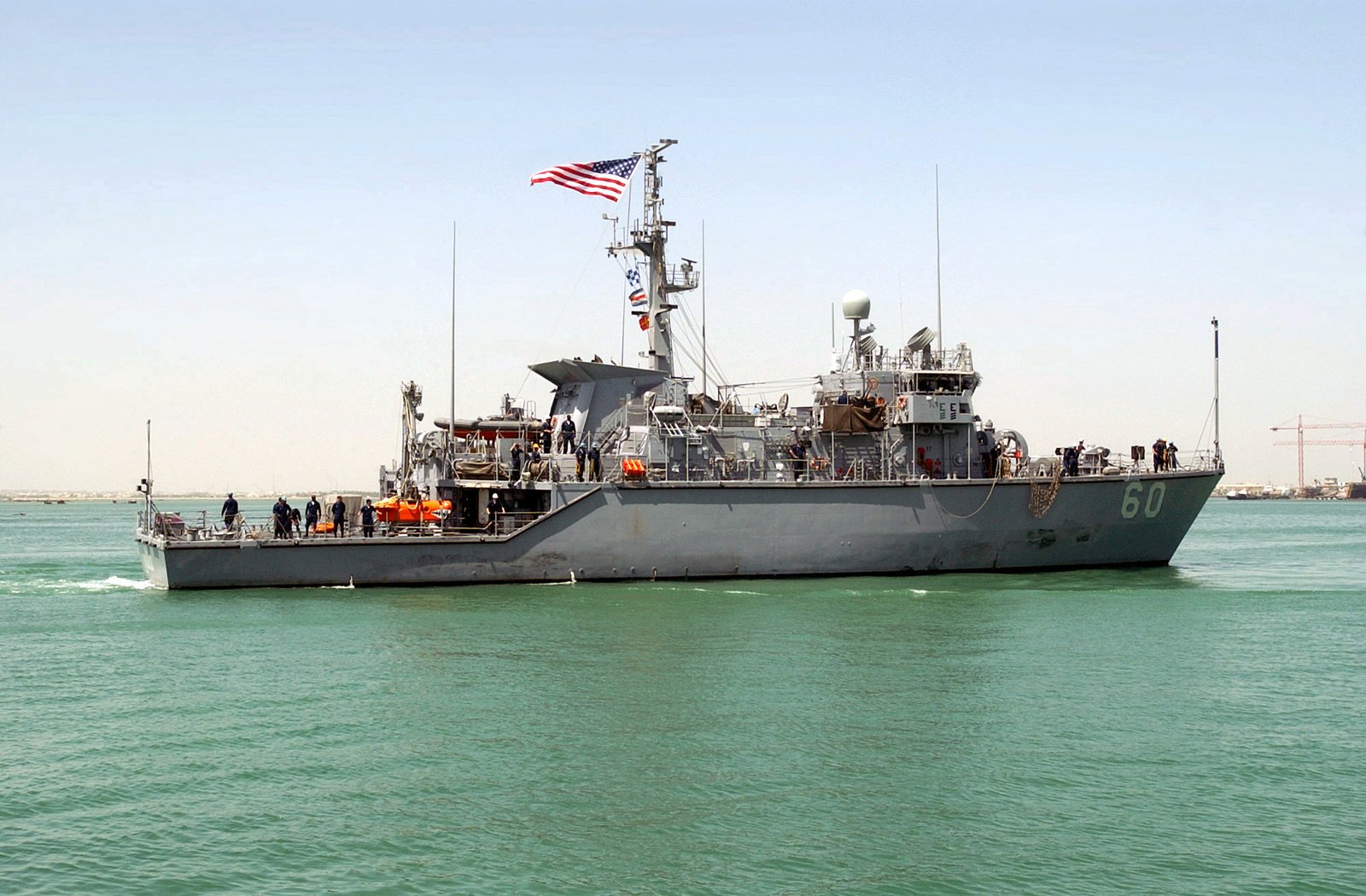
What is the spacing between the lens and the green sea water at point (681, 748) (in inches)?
414

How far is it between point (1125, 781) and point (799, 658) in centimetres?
700

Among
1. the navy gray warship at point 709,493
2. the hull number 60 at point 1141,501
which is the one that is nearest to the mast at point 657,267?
the navy gray warship at point 709,493

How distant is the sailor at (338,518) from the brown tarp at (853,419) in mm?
11741

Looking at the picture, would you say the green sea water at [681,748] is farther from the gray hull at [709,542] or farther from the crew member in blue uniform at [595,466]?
the crew member in blue uniform at [595,466]

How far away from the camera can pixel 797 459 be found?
94.3 ft

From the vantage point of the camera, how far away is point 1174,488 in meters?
30.3

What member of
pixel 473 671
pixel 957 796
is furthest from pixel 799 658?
pixel 957 796

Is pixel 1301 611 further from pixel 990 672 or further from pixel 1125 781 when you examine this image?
pixel 1125 781

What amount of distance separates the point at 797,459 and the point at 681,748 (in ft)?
50.4

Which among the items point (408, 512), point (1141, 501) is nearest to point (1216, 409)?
point (1141, 501)

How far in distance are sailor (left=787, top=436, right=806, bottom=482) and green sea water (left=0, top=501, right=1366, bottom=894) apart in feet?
14.3

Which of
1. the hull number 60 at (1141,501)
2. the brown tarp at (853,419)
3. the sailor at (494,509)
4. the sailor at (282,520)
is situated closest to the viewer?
the sailor at (282,520)

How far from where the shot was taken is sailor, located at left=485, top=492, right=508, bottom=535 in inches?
1117

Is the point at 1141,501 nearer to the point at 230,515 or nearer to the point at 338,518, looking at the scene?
the point at 338,518
